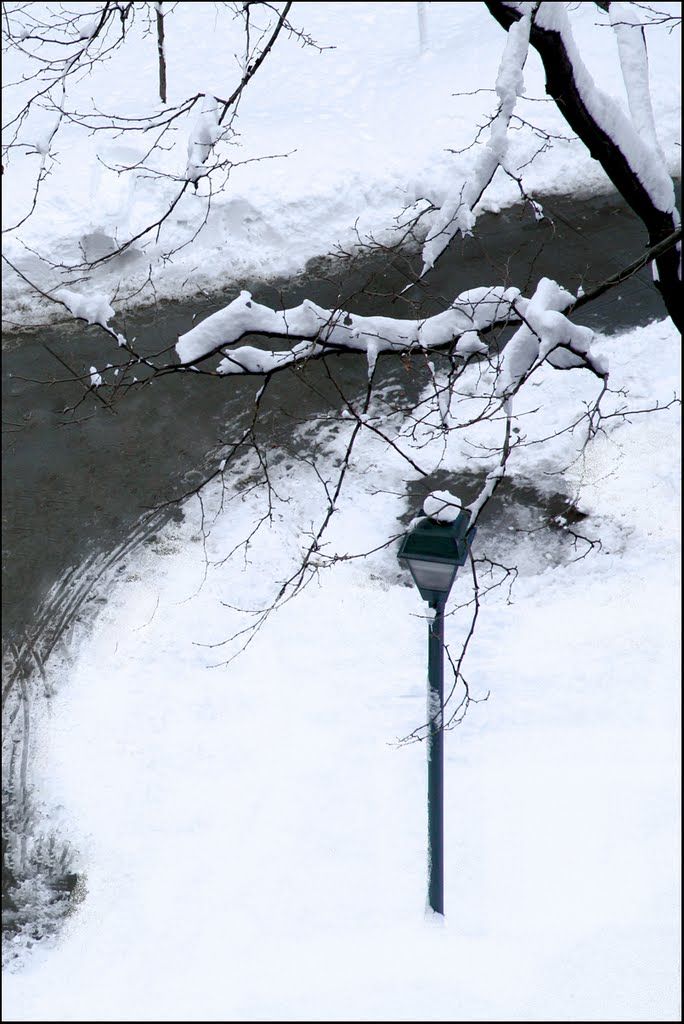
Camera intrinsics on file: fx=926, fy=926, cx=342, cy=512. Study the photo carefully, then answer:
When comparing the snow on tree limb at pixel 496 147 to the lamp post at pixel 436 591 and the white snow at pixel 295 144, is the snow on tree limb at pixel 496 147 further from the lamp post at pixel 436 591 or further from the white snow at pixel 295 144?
the white snow at pixel 295 144

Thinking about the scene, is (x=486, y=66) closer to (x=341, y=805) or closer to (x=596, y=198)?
(x=596, y=198)

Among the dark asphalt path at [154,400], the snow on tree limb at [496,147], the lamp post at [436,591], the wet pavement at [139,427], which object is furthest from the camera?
the dark asphalt path at [154,400]

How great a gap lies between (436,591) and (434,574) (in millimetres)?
147

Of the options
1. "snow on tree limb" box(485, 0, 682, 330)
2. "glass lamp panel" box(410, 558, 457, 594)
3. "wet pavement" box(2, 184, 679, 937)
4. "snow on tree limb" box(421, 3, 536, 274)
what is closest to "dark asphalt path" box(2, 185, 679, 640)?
"wet pavement" box(2, 184, 679, 937)

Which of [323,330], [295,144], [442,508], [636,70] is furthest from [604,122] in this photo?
[295,144]

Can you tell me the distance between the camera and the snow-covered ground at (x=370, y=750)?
211 inches

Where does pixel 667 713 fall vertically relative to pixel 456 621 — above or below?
below

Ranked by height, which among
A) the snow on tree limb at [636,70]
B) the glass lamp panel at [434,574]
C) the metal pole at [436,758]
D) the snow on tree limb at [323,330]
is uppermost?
the snow on tree limb at [636,70]

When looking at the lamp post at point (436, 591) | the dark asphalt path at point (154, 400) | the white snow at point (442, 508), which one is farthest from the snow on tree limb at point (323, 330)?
the dark asphalt path at point (154, 400)

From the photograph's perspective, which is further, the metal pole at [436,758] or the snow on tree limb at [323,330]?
the metal pole at [436,758]

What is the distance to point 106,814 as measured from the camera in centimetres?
635

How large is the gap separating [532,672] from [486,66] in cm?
818

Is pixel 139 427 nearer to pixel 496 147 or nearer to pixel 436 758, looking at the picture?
pixel 436 758

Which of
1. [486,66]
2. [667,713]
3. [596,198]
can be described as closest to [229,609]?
[667,713]
